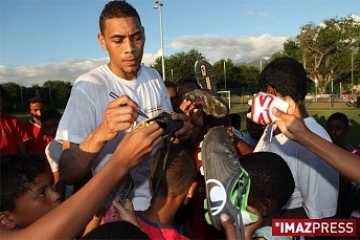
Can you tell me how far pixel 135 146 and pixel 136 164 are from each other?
0.25 feet

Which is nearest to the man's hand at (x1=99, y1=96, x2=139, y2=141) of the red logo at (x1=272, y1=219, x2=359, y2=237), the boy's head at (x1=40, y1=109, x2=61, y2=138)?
the red logo at (x1=272, y1=219, x2=359, y2=237)

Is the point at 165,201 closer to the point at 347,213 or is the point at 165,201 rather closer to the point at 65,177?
the point at 65,177

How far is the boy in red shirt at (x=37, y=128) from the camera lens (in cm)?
478

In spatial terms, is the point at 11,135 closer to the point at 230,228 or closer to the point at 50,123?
the point at 50,123

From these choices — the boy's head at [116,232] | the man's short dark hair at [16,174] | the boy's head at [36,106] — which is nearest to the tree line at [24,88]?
the boy's head at [36,106]

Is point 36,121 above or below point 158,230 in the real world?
above

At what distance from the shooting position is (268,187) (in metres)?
2.18

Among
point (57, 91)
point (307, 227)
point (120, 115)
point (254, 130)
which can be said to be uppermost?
point (120, 115)

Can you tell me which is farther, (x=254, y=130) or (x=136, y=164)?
(x=254, y=130)

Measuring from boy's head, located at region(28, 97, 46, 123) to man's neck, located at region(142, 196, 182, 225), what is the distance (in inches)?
146

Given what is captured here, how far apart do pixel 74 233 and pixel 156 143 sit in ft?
1.50

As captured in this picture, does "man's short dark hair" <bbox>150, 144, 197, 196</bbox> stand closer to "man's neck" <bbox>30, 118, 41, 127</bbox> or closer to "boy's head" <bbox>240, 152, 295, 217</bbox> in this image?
"boy's head" <bbox>240, 152, 295, 217</bbox>

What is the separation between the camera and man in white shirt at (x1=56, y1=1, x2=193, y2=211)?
2.14 metres

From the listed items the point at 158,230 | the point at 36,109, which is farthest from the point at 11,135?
the point at 158,230
